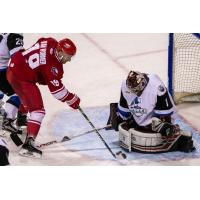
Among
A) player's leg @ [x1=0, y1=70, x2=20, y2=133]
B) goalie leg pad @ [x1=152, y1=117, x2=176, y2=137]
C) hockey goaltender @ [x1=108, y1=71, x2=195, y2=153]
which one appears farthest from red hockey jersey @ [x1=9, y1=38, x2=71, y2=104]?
goalie leg pad @ [x1=152, y1=117, x2=176, y2=137]

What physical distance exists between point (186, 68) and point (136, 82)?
1.49 metres

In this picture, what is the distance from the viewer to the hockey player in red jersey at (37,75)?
414cm

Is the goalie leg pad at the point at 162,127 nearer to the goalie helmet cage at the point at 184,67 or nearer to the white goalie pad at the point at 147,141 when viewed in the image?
the white goalie pad at the point at 147,141

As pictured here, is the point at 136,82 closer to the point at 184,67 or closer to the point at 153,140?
the point at 153,140

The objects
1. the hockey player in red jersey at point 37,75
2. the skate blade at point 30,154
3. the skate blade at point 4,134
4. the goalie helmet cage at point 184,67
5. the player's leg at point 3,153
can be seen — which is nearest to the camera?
the player's leg at point 3,153

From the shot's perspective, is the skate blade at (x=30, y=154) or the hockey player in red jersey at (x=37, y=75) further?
the skate blade at (x=30, y=154)

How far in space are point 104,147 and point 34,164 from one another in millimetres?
510

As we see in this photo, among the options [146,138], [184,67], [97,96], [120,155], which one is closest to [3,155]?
[120,155]

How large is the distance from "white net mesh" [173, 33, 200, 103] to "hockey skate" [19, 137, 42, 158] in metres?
1.38

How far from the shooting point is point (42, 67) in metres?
4.16

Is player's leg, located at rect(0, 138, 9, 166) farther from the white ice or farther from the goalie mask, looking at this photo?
the goalie mask

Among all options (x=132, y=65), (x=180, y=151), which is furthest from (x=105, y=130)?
(x=132, y=65)

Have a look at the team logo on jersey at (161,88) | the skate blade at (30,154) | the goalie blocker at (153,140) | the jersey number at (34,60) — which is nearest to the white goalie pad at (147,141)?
the goalie blocker at (153,140)

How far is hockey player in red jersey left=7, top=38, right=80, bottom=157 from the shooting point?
414cm
